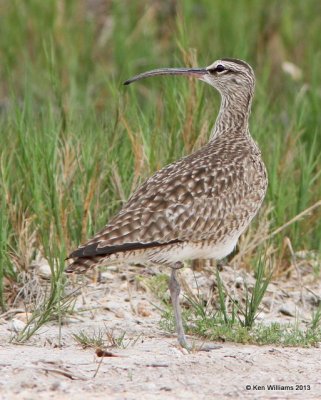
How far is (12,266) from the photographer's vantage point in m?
7.69

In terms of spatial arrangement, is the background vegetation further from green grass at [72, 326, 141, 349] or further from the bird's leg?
the bird's leg

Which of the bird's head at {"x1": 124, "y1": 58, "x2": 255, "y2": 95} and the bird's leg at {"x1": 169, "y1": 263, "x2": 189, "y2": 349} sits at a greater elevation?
the bird's head at {"x1": 124, "y1": 58, "x2": 255, "y2": 95}

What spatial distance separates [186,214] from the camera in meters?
6.90

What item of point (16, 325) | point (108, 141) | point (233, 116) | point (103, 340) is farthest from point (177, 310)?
point (108, 141)

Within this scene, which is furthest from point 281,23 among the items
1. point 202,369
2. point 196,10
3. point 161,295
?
point 202,369

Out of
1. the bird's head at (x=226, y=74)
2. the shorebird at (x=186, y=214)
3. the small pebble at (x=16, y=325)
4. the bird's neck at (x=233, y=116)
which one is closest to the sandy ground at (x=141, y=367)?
the small pebble at (x=16, y=325)

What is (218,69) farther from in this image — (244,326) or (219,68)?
(244,326)

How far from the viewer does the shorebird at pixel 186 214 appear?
262 inches

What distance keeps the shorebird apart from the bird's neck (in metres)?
0.26

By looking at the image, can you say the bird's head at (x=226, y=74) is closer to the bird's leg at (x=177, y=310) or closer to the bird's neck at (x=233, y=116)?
the bird's neck at (x=233, y=116)

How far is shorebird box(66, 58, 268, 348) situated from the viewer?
21.8 feet

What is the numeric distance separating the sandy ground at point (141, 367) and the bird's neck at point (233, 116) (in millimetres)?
1418

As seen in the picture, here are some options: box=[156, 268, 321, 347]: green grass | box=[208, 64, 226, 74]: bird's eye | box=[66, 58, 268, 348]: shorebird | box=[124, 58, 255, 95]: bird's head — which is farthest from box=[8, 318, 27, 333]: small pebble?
box=[208, 64, 226, 74]: bird's eye

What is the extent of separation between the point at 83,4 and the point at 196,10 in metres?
1.39
